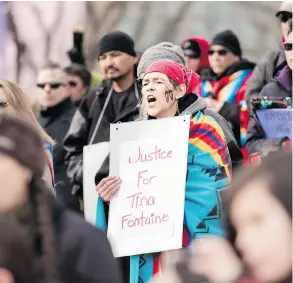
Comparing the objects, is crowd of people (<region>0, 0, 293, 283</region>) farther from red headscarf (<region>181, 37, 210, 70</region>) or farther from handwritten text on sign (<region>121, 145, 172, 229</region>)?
handwritten text on sign (<region>121, 145, 172, 229</region>)

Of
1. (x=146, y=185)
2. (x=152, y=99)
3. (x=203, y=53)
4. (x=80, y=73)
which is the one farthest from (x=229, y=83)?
(x=146, y=185)

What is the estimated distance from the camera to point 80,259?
297 cm

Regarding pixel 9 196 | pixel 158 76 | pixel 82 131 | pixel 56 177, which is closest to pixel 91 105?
pixel 82 131

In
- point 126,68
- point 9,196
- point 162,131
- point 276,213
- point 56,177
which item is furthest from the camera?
point 56,177

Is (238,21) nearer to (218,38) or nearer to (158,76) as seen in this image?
(218,38)

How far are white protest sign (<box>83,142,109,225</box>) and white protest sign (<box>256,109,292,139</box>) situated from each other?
0.91 m

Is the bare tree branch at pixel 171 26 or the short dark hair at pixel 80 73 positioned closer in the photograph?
the short dark hair at pixel 80 73

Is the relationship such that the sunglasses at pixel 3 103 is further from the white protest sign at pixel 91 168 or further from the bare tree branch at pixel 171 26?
the bare tree branch at pixel 171 26

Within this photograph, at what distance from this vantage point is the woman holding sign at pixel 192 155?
5.05m

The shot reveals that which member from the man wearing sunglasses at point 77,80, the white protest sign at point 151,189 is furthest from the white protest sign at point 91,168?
the man wearing sunglasses at point 77,80

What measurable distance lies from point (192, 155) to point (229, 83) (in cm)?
246

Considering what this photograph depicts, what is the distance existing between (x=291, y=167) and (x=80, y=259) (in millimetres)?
685

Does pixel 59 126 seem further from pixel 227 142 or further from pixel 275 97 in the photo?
pixel 227 142

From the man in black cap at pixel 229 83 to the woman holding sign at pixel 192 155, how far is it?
1.24m
